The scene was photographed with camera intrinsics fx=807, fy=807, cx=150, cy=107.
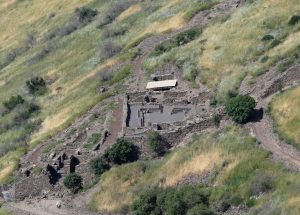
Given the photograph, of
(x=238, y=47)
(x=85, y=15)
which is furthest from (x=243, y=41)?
(x=85, y=15)

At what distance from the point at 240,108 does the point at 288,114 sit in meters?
3.62

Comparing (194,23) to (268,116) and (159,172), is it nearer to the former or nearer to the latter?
(268,116)

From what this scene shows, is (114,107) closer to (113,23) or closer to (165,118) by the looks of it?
(165,118)

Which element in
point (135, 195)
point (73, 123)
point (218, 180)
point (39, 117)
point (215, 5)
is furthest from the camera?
point (215, 5)

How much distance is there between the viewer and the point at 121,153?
62.5m

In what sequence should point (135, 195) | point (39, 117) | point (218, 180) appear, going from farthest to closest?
point (39, 117) → point (135, 195) → point (218, 180)

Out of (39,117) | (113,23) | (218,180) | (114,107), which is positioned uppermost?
(218,180)

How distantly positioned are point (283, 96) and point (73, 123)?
20.9 meters

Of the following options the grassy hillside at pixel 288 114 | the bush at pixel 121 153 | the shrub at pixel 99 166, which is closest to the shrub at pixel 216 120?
the grassy hillside at pixel 288 114

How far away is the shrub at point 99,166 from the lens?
6266 cm

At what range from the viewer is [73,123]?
243 feet

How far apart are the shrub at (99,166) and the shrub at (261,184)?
1535 cm

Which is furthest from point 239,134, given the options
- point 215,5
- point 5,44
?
point 5,44

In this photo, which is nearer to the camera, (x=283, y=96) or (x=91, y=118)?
(x=283, y=96)
